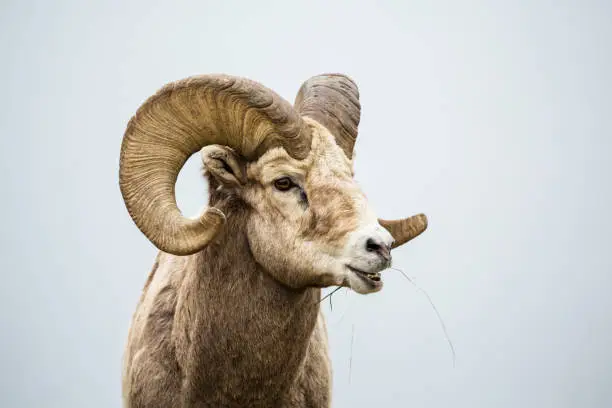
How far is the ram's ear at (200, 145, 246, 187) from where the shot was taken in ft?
23.8

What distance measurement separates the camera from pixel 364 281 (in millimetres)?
6465

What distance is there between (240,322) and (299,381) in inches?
35.2

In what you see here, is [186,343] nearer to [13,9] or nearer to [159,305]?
[159,305]

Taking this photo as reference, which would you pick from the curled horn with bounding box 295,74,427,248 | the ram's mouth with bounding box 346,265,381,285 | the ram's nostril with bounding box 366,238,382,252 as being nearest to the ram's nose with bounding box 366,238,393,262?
the ram's nostril with bounding box 366,238,382,252

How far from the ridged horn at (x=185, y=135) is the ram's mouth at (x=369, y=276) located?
1.01 metres

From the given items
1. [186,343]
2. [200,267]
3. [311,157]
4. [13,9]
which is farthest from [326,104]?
[13,9]

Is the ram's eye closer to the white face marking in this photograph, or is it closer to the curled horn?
the white face marking

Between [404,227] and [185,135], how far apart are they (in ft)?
5.80

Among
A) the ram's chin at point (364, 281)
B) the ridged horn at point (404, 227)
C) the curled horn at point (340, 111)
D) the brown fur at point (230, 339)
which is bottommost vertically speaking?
the brown fur at point (230, 339)

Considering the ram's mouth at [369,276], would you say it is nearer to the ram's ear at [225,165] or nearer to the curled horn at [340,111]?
the curled horn at [340,111]

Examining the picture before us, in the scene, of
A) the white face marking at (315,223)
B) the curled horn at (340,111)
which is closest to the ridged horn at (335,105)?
the curled horn at (340,111)

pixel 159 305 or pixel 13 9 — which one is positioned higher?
pixel 13 9

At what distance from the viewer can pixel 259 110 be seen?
7035 millimetres

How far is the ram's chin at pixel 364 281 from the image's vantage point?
647 cm
